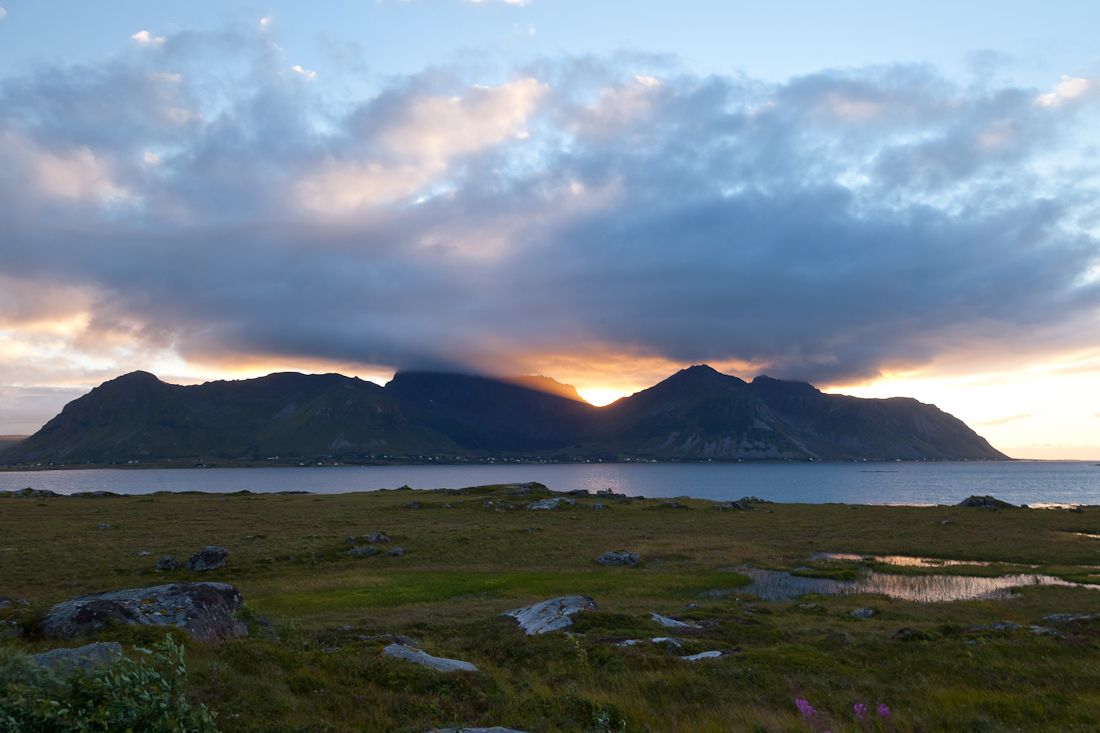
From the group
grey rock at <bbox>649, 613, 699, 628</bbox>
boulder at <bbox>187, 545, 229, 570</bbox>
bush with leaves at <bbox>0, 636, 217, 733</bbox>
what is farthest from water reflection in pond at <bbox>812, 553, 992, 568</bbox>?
bush with leaves at <bbox>0, 636, 217, 733</bbox>

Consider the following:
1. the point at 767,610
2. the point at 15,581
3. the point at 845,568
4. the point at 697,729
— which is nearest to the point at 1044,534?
the point at 845,568

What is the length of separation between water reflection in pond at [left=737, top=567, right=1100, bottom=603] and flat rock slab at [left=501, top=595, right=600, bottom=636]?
16.6 m

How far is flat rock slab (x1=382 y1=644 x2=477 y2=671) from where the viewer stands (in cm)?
1628

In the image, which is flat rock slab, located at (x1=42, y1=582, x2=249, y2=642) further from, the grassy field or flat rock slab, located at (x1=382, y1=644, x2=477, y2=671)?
flat rock slab, located at (x1=382, y1=644, x2=477, y2=671)

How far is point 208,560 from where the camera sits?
4481cm

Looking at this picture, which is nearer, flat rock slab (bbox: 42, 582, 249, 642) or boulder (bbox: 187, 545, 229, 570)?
flat rock slab (bbox: 42, 582, 249, 642)

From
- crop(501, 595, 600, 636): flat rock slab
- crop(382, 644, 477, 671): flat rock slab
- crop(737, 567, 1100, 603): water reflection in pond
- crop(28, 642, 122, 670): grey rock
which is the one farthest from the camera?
crop(737, 567, 1100, 603): water reflection in pond

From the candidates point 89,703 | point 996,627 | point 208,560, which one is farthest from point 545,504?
point 89,703

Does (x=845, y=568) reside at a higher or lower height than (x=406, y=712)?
lower

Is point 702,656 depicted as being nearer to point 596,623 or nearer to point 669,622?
point 596,623

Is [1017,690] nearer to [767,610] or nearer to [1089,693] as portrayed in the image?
[1089,693]

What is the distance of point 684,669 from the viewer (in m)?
17.7

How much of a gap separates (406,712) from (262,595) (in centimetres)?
3142

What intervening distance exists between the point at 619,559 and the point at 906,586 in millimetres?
22641
